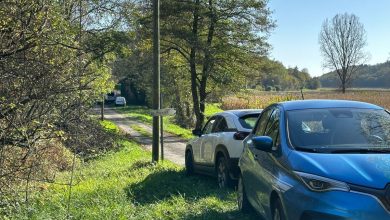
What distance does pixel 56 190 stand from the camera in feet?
36.2

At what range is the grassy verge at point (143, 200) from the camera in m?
7.89

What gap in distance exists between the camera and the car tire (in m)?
5.43

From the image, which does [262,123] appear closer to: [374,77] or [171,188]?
[171,188]

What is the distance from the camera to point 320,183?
15.9 feet

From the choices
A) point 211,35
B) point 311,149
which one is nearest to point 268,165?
point 311,149

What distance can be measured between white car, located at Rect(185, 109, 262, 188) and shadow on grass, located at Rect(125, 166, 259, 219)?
0.31 m

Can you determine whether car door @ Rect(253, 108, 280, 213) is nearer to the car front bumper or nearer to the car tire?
the car tire

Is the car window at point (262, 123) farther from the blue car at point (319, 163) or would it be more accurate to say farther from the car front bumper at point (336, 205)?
the car front bumper at point (336, 205)

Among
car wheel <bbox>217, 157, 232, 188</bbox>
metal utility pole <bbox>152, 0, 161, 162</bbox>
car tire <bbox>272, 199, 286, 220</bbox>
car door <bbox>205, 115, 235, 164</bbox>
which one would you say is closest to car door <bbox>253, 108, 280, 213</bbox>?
car tire <bbox>272, 199, 286, 220</bbox>

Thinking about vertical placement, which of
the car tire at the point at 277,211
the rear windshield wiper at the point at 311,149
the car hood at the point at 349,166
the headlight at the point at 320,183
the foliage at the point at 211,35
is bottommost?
the car tire at the point at 277,211

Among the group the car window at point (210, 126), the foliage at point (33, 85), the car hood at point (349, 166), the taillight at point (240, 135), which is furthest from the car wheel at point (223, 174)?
the car hood at point (349, 166)

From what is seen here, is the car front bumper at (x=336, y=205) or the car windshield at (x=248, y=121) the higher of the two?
the car windshield at (x=248, y=121)

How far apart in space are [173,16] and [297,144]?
23.3 meters

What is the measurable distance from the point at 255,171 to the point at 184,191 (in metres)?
3.90
